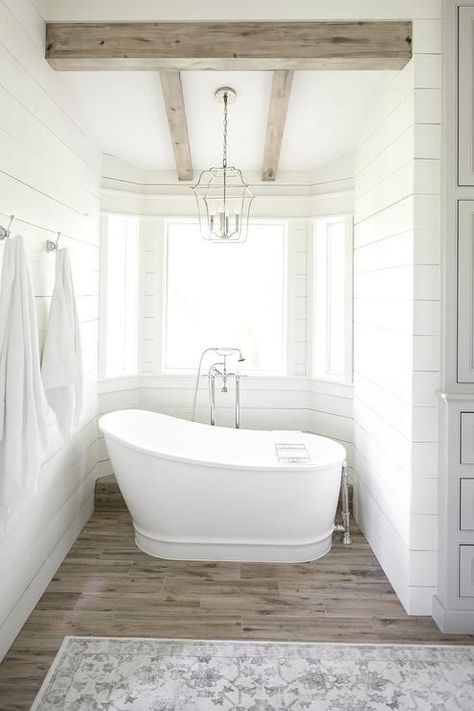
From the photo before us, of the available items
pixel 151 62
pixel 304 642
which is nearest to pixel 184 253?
pixel 151 62

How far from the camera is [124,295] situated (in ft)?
13.9

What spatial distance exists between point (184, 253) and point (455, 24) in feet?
8.47

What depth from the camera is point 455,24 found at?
2408 millimetres

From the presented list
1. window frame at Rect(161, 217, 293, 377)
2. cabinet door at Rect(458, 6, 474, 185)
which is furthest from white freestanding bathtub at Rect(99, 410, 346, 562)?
cabinet door at Rect(458, 6, 474, 185)

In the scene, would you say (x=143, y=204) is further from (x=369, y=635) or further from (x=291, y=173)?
(x=369, y=635)

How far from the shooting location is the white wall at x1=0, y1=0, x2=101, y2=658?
7.16 ft

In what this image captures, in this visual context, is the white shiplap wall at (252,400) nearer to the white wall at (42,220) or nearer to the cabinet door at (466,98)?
the white wall at (42,220)

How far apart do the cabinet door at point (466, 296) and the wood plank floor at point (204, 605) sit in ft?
4.01

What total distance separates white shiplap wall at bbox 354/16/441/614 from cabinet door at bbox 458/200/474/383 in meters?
0.11

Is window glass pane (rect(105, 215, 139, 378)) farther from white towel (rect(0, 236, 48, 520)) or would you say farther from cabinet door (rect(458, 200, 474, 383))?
cabinet door (rect(458, 200, 474, 383))

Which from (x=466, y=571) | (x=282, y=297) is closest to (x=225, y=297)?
(x=282, y=297)

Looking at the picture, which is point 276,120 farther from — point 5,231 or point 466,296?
point 5,231

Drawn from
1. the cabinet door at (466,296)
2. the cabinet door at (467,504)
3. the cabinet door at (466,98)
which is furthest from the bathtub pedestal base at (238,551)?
the cabinet door at (466,98)

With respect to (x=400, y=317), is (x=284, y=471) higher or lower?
lower
